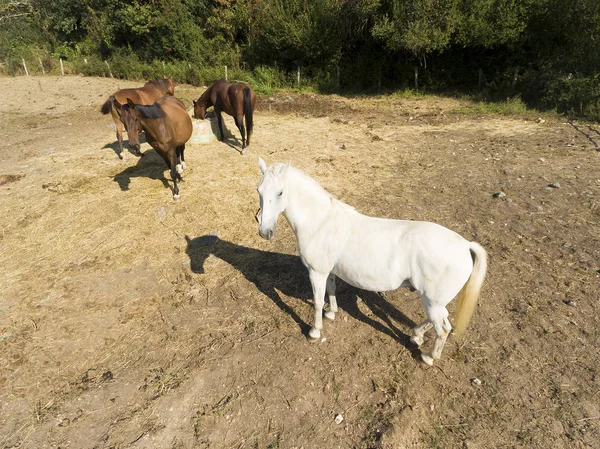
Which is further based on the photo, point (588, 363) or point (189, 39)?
point (189, 39)

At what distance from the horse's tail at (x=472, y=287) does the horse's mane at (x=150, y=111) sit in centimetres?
547

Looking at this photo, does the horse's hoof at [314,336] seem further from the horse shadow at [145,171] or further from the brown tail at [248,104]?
the brown tail at [248,104]

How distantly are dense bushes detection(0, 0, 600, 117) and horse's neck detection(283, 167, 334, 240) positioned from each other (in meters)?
11.4

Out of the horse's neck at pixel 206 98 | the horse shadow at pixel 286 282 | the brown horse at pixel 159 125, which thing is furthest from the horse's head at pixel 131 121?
the horse's neck at pixel 206 98

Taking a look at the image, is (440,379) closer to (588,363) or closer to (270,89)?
(588,363)

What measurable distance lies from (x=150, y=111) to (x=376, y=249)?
4932mm

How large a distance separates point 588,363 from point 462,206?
316cm

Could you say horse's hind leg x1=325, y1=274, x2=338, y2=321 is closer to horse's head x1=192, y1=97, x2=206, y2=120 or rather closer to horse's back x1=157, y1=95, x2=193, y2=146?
horse's back x1=157, y1=95, x2=193, y2=146

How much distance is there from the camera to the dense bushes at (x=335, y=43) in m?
11.5

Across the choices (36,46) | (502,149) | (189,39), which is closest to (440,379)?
(502,149)

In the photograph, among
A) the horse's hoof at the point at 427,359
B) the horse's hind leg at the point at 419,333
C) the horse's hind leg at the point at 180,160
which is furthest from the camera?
the horse's hind leg at the point at 180,160

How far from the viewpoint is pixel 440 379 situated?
114 inches

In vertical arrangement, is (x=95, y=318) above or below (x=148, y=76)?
below

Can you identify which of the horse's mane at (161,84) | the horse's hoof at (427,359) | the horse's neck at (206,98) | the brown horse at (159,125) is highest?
the horse's mane at (161,84)
